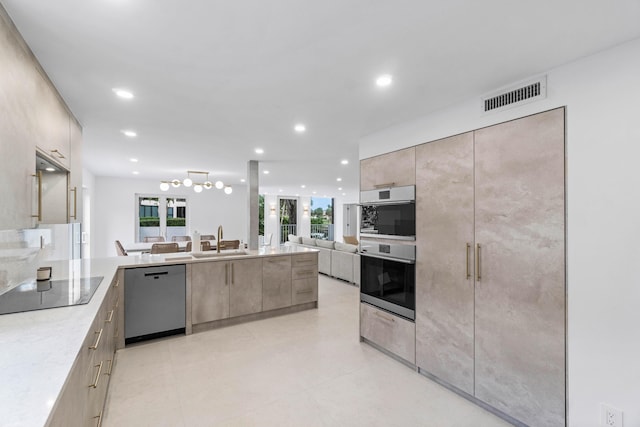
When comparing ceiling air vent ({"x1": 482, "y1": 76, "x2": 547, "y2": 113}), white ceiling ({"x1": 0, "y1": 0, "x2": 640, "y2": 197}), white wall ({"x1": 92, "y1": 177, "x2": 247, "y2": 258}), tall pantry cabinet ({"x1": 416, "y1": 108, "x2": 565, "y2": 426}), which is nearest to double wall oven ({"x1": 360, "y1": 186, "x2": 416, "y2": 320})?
tall pantry cabinet ({"x1": 416, "y1": 108, "x2": 565, "y2": 426})

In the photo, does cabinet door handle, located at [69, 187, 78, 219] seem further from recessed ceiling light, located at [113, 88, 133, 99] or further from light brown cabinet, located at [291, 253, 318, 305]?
light brown cabinet, located at [291, 253, 318, 305]

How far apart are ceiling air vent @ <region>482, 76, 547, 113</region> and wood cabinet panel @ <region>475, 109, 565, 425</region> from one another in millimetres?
131

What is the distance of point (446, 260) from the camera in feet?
8.21

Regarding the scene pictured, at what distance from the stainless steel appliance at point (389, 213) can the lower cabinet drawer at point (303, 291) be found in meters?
1.53

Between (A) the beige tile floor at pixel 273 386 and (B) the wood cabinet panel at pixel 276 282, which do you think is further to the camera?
(B) the wood cabinet panel at pixel 276 282

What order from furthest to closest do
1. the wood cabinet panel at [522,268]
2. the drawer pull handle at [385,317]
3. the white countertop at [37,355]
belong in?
the drawer pull handle at [385,317] → the wood cabinet panel at [522,268] → the white countertop at [37,355]

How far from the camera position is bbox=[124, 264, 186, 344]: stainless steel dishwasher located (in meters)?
3.22

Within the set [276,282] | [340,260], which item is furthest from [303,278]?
[340,260]

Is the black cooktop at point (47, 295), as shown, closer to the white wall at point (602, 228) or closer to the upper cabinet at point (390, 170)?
the upper cabinet at point (390, 170)

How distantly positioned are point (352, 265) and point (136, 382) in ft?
14.1

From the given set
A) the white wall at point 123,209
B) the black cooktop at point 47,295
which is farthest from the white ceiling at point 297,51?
the white wall at point 123,209

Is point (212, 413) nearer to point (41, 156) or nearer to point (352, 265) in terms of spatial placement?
point (41, 156)

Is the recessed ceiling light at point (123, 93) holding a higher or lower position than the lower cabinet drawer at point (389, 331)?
higher

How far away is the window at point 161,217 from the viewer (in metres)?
8.34
